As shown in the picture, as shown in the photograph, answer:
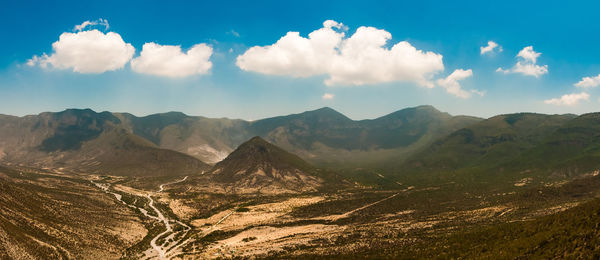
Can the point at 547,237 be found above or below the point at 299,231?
above

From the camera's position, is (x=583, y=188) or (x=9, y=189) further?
(x=583, y=188)

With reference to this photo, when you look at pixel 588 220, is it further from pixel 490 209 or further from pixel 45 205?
pixel 45 205

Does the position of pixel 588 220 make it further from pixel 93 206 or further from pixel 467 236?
pixel 93 206

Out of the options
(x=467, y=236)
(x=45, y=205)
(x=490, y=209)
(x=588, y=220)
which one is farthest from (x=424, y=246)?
(x=45, y=205)

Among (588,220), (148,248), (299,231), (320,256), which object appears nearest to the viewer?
(588,220)

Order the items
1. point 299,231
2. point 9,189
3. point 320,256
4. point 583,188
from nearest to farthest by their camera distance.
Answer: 1. point 320,256
2. point 9,189
3. point 299,231
4. point 583,188

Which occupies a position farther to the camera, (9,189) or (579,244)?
(9,189)

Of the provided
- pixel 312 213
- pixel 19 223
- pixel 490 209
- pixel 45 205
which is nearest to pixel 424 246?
pixel 490 209

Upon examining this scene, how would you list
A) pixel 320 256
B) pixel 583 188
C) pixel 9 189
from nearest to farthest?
pixel 320 256 → pixel 9 189 → pixel 583 188

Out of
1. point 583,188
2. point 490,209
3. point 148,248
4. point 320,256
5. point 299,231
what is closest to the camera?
point 320,256
